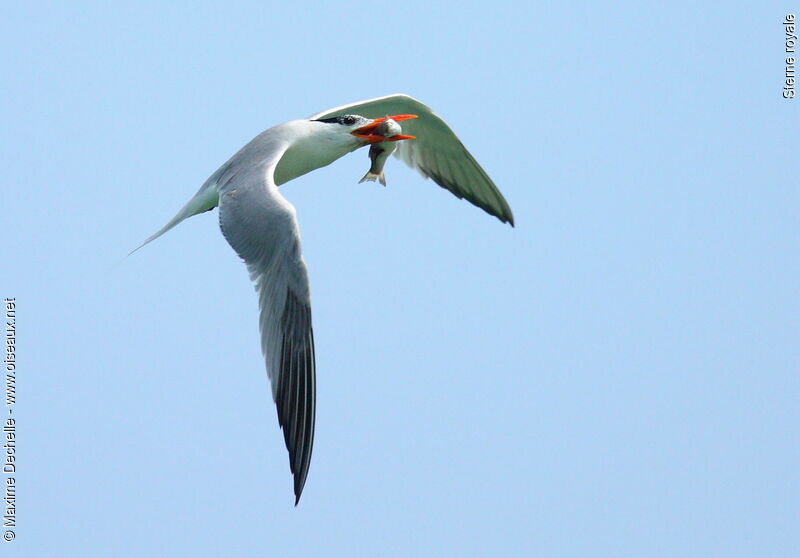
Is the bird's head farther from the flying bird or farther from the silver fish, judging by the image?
the silver fish

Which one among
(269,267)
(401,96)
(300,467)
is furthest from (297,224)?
(401,96)

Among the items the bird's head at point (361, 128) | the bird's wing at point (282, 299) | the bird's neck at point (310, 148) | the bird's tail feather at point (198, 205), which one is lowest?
the bird's wing at point (282, 299)

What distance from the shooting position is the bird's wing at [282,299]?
7742 millimetres

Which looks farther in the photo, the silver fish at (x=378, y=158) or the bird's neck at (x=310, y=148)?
the silver fish at (x=378, y=158)

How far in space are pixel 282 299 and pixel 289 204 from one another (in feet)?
2.27

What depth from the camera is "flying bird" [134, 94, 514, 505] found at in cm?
784

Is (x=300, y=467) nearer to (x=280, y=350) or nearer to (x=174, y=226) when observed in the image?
(x=280, y=350)

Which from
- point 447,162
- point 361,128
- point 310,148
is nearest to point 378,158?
point 361,128

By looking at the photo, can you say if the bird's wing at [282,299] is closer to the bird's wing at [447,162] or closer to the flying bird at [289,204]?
the flying bird at [289,204]

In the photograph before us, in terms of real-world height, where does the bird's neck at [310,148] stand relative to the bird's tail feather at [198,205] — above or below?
above

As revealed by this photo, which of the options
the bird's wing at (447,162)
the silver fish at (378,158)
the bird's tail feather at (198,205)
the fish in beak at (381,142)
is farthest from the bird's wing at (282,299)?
the bird's wing at (447,162)

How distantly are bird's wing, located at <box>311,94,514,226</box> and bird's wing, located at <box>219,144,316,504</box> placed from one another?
283 centimetres

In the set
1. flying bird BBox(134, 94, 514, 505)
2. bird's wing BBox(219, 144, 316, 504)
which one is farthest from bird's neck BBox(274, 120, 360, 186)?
bird's wing BBox(219, 144, 316, 504)

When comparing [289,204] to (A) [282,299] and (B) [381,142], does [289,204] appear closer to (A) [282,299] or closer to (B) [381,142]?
(A) [282,299]
